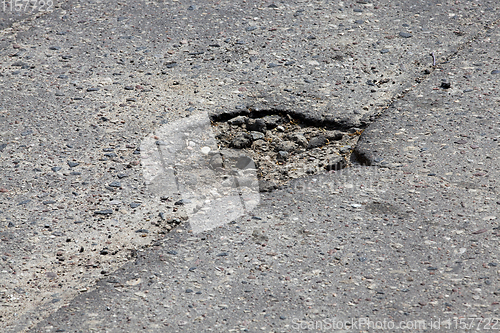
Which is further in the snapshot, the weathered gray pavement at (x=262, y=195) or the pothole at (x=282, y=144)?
the pothole at (x=282, y=144)

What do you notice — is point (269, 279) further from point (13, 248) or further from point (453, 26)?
point (453, 26)

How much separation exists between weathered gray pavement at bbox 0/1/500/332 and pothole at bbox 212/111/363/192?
0.29ft

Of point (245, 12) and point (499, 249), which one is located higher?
point (245, 12)

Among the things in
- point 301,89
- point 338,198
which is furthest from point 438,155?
point 301,89

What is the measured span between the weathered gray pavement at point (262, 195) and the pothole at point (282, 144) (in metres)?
0.09

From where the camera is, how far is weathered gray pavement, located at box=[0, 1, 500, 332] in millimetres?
2256

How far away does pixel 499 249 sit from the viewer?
2.47 meters

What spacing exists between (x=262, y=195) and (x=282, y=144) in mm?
519

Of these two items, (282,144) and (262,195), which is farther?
(282,144)

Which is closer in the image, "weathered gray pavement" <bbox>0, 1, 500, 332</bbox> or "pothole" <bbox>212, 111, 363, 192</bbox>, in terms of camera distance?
"weathered gray pavement" <bbox>0, 1, 500, 332</bbox>

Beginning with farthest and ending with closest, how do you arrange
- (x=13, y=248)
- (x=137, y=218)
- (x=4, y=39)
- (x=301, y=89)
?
(x=4, y=39) → (x=301, y=89) → (x=137, y=218) → (x=13, y=248)

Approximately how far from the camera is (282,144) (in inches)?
128

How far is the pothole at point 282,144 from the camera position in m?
3.05

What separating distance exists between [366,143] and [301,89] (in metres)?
0.67
